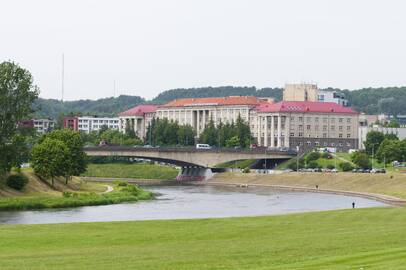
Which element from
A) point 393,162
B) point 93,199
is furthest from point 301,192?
point 93,199

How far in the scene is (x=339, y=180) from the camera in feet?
541

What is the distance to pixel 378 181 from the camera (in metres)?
151

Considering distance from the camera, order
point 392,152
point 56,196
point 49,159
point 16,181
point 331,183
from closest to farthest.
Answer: point 56,196 → point 16,181 → point 49,159 → point 331,183 → point 392,152

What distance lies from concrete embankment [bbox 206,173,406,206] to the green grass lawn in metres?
45.7

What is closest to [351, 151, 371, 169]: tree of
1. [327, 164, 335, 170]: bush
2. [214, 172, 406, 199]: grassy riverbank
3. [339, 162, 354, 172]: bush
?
[339, 162, 354, 172]: bush

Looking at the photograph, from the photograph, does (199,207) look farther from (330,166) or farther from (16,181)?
(330,166)

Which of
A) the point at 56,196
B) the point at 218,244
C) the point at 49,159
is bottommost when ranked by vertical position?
the point at 56,196

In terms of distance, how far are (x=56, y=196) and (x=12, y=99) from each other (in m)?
13.2

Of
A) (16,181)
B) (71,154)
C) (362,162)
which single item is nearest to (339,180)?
(362,162)

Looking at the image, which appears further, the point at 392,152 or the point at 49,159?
the point at 392,152

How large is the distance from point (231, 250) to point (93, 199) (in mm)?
68887

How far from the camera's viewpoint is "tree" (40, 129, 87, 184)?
131m

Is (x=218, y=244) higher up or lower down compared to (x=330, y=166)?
higher up

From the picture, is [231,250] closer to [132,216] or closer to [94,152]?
[132,216]
